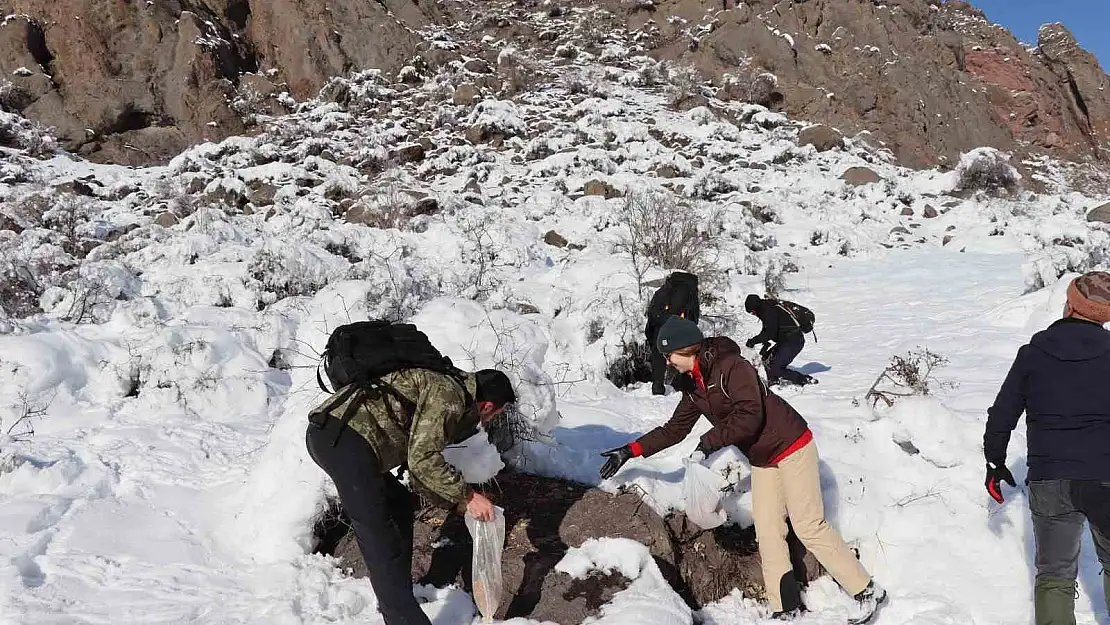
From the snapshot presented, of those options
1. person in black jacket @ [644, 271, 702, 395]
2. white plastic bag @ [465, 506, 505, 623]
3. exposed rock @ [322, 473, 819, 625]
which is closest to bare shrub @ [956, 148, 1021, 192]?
person in black jacket @ [644, 271, 702, 395]

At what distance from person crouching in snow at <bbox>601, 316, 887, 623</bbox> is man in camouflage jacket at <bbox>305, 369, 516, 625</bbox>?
111 centimetres

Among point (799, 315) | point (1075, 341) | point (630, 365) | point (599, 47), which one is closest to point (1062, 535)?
point (1075, 341)

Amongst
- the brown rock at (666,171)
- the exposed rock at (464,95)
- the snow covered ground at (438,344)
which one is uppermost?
the exposed rock at (464,95)

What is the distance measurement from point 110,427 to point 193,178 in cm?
1398

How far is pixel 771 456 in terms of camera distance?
Answer: 2.85 m

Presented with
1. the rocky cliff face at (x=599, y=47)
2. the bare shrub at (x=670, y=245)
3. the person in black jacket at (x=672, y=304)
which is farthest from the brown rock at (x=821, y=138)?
the person in black jacket at (x=672, y=304)

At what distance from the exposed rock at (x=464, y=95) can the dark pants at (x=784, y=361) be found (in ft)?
66.9

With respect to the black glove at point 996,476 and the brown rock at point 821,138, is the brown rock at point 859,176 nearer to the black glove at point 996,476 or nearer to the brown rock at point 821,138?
the brown rock at point 821,138

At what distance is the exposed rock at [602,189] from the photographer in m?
15.7

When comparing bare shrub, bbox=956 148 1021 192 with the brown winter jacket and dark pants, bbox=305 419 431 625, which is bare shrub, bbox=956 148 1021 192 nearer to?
the brown winter jacket

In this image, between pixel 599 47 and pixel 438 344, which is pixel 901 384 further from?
pixel 599 47

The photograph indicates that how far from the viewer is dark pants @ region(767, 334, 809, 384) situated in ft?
A: 18.1

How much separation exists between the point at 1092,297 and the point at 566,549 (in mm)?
2458

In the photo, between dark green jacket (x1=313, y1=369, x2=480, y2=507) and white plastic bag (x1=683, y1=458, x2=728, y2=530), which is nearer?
dark green jacket (x1=313, y1=369, x2=480, y2=507)
